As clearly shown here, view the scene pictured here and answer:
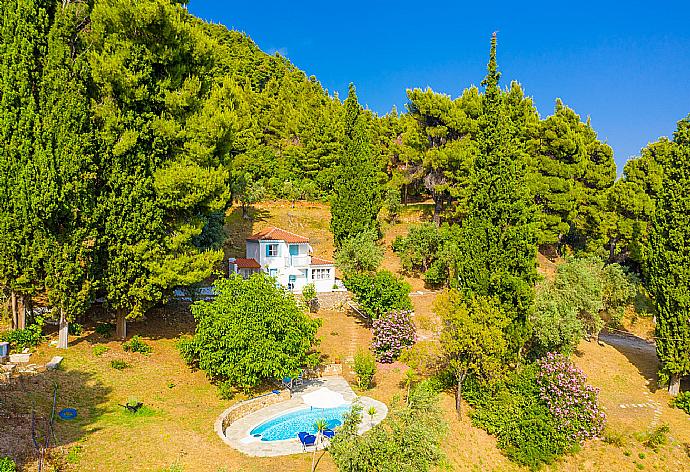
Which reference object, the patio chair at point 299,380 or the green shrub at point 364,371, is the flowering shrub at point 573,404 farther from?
the patio chair at point 299,380

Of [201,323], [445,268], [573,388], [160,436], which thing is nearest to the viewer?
[160,436]

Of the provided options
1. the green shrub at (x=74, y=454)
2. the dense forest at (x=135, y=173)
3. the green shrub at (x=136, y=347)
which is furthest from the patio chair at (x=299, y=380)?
the green shrub at (x=74, y=454)

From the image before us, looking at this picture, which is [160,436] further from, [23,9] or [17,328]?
[23,9]

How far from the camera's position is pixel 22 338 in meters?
22.8

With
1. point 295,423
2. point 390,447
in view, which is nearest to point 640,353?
point 295,423

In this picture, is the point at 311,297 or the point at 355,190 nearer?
the point at 311,297

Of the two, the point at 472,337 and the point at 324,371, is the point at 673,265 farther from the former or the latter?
the point at 324,371

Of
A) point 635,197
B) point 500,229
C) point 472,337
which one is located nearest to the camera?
point 472,337

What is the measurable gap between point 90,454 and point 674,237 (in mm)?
29320

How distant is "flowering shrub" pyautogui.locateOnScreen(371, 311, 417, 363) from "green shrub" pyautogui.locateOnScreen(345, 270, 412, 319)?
2.05 meters

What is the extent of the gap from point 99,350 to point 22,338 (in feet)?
11.3

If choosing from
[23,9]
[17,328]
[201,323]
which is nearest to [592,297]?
[201,323]

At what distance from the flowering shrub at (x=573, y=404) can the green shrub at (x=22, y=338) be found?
24168 millimetres

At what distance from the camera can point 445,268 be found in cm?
Answer: 3953
